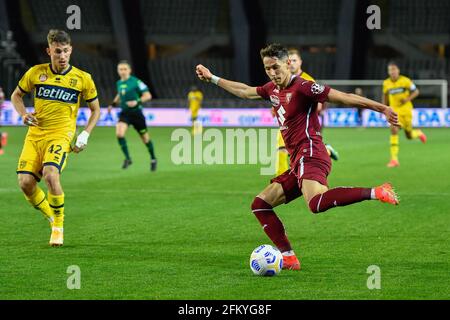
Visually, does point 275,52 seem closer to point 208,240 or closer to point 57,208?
point 208,240

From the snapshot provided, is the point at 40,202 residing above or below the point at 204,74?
below

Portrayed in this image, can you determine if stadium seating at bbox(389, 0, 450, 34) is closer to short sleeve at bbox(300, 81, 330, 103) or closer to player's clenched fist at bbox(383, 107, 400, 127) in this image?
short sleeve at bbox(300, 81, 330, 103)

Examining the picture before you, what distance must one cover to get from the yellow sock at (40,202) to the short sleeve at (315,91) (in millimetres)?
3474

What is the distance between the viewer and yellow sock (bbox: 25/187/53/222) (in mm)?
10438

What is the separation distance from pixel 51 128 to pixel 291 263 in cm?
322

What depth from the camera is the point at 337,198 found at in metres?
8.29

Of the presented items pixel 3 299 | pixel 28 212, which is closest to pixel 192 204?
pixel 28 212

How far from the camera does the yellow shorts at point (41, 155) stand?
33.4 ft

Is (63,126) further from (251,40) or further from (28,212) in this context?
(251,40)

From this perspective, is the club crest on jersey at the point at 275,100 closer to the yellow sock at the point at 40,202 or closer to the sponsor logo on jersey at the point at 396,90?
the yellow sock at the point at 40,202

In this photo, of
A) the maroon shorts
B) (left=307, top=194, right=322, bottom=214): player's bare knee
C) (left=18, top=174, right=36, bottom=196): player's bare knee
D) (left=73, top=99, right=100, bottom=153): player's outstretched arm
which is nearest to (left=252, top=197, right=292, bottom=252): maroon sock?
the maroon shorts

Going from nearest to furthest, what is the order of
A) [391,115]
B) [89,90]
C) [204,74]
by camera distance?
[391,115] → [204,74] → [89,90]

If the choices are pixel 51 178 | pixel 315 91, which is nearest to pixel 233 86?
pixel 315 91

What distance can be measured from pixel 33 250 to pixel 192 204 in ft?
15.1
